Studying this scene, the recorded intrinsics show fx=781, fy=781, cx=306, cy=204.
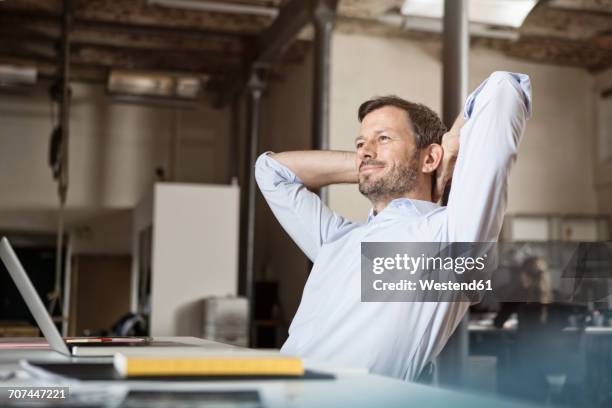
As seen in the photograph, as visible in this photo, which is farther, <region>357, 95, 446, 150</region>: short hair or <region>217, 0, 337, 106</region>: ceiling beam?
<region>217, 0, 337, 106</region>: ceiling beam

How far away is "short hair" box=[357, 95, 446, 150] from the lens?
194 cm

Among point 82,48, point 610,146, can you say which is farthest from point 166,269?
point 610,146

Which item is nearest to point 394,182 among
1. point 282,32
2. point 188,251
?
point 188,251

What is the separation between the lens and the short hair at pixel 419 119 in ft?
6.35

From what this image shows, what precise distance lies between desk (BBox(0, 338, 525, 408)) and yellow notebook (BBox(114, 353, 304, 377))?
6cm

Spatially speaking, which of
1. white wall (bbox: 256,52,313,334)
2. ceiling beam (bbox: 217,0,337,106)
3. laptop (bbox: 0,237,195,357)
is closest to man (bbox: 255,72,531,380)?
laptop (bbox: 0,237,195,357)

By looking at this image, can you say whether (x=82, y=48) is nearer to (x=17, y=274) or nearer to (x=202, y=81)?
(x=202, y=81)

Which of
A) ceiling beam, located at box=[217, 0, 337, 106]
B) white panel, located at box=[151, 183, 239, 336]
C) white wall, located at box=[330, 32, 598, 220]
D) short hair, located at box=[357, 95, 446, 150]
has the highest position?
ceiling beam, located at box=[217, 0, 337, 106]

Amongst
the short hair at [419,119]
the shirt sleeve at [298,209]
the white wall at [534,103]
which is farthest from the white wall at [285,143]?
the short hair at [419,119]

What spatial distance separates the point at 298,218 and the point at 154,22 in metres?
6.79

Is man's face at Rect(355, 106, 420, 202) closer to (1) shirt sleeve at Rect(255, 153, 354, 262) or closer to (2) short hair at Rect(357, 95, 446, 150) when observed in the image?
(2) short hair at Rect(357, 95, 446, 150)

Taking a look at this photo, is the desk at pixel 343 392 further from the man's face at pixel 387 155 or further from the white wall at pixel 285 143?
the white wall at pixel 285 143

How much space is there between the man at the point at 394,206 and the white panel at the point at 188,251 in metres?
5.38

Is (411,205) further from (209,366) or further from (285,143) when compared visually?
(285,143)
